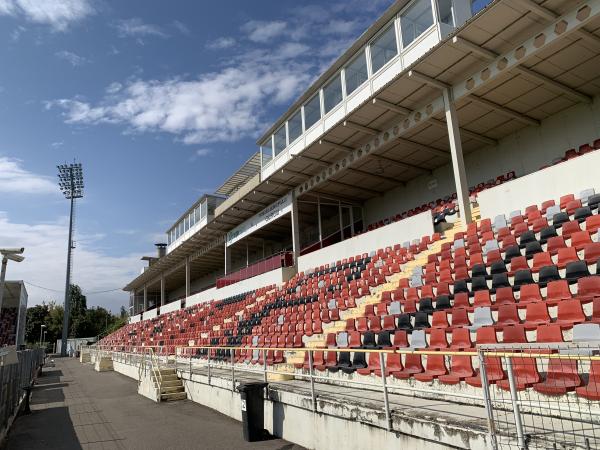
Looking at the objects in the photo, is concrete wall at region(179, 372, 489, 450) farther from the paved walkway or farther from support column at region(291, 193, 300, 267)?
support column at region(291, 193, 300, 267)

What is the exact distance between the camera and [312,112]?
19094mm

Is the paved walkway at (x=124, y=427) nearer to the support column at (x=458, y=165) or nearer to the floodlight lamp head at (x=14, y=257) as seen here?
the floodlight lamp head at (x=14, y=257)

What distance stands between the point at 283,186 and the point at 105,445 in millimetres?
16168

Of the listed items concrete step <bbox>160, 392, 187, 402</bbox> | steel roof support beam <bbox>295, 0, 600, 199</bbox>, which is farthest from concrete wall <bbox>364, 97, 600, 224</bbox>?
concrete step <bbox>160, 392, 187, 402</bbox>

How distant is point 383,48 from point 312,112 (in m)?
4.64

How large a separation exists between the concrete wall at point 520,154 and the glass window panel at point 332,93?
6.42 meters

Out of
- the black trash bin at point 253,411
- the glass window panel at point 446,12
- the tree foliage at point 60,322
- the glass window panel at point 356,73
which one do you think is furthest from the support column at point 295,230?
the tree foliage at point 60,322

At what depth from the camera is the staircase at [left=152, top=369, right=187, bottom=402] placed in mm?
12219

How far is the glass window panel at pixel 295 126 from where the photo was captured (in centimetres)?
2005

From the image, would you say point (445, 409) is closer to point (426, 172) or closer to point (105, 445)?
point (105, 445)

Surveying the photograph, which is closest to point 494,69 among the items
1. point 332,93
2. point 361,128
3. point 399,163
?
point 361,128

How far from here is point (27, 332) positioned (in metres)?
73.2

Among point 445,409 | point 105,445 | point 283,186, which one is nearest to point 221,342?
point 283,186

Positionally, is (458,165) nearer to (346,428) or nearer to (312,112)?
(312,112)
